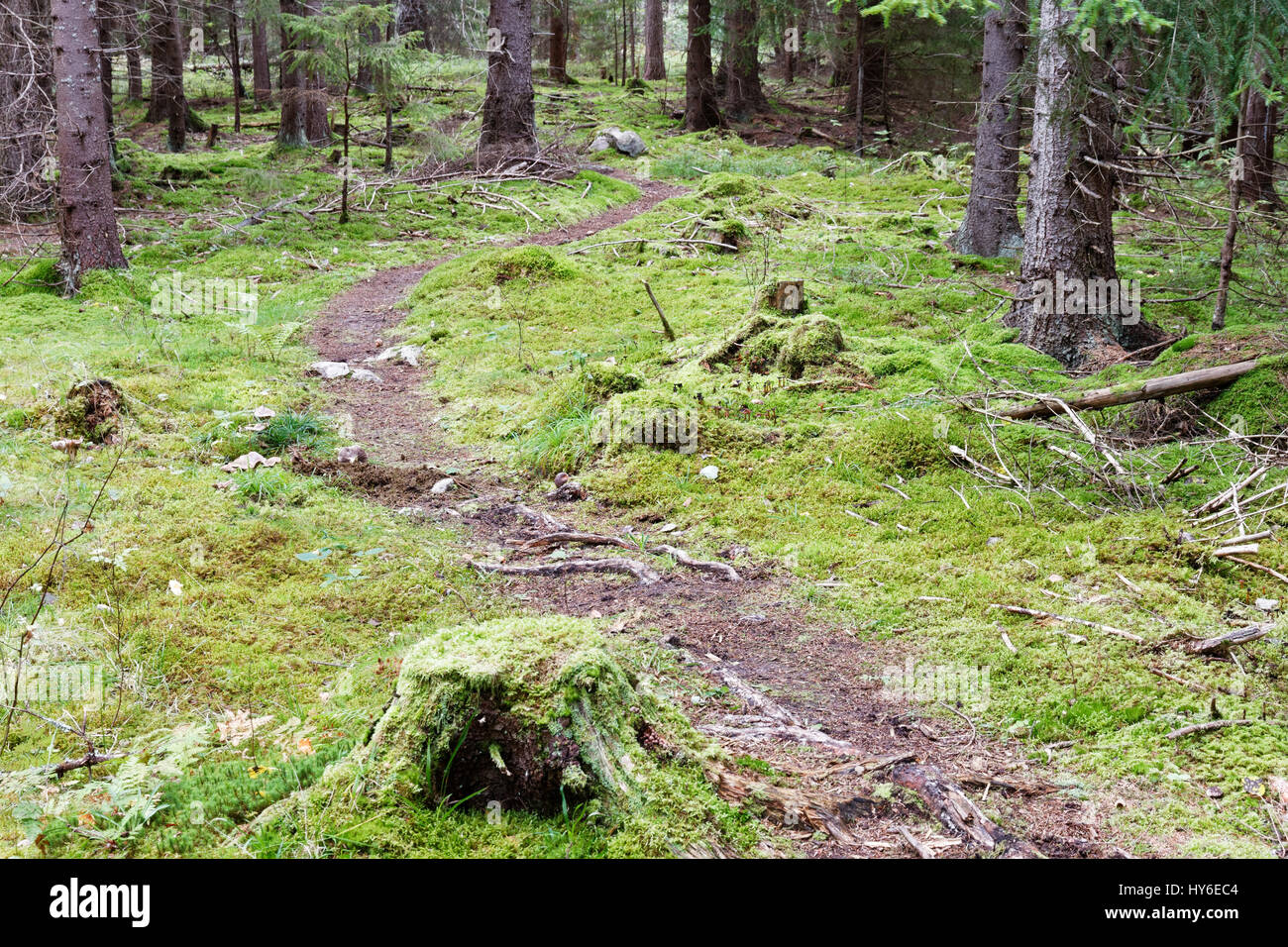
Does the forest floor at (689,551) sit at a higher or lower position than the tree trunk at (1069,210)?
lower

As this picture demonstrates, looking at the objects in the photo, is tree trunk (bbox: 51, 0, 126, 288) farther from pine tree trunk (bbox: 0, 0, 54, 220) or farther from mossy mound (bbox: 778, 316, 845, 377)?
mossy mound (bbox: 778, 316, 845, 377)

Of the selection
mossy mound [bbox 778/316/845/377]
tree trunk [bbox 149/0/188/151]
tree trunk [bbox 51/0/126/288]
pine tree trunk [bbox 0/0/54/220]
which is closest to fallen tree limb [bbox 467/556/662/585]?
mossy mound [bbox 778/316/845/377]

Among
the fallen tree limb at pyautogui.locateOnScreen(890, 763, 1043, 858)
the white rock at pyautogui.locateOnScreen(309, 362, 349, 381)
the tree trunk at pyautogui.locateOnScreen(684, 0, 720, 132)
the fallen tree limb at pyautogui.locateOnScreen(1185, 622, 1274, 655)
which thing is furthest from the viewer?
the tree trunk at pyautogui.locateOnScreen(684, 0, 720, 132)

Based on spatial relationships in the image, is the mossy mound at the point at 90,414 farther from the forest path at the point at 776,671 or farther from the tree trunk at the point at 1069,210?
the tree trunk at the point at 1069,210

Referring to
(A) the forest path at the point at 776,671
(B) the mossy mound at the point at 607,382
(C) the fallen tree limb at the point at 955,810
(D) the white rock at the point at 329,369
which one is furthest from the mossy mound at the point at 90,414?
(C) the fallen tree limb at the point at 955,810

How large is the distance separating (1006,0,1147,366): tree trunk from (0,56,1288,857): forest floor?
0.53 metres

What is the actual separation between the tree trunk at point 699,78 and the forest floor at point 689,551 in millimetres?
13037

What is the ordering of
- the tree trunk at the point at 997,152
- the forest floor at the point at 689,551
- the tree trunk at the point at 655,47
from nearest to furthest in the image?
the forest floor at the point at 689,551 < the tree trunk at the point at 997,152 < the tree trunk at the point at 655,47

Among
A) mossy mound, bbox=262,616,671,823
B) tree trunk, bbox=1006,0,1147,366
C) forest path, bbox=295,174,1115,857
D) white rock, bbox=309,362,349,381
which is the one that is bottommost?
forest path, bbox=295,174,1115,857

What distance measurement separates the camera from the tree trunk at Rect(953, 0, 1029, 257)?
33.7 ft

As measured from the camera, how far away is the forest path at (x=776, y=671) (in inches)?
120

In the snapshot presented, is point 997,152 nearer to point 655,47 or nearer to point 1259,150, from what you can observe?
point 1259,150

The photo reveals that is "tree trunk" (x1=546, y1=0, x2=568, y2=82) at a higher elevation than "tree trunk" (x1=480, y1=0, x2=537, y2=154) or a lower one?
higher
